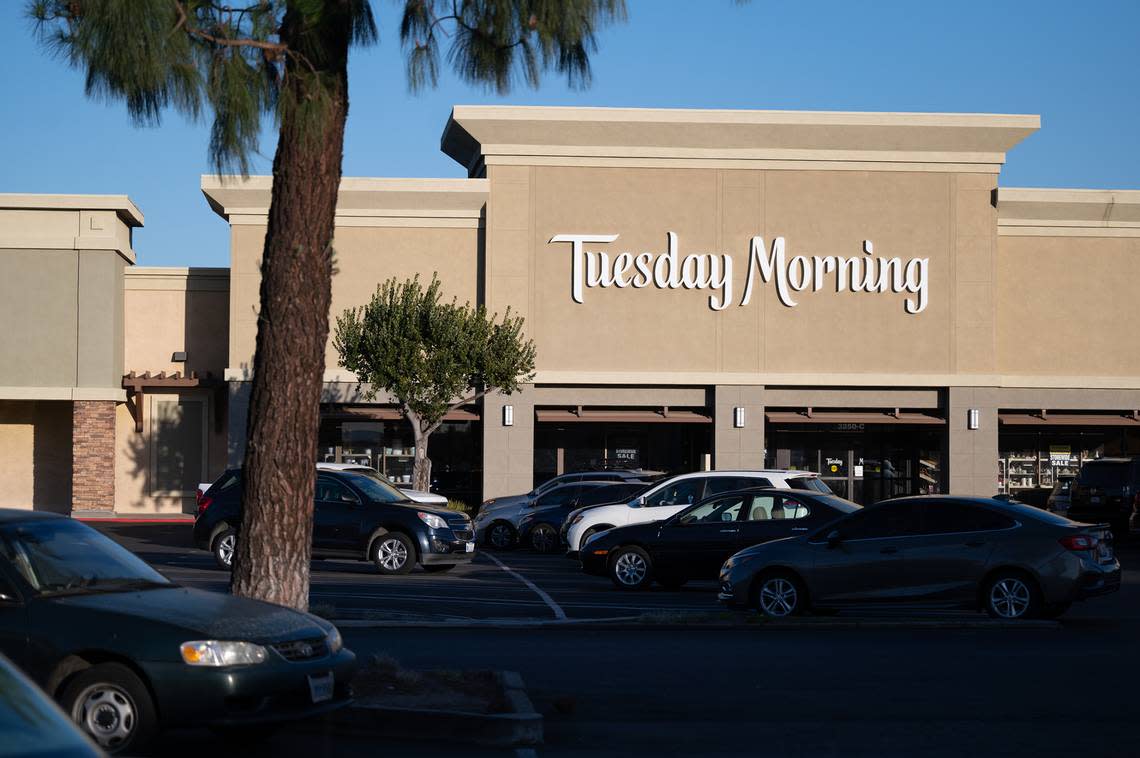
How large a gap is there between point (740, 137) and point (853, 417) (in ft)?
27.3

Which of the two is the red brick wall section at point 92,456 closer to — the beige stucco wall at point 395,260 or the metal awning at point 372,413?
the beige stucco wall at point 395,260

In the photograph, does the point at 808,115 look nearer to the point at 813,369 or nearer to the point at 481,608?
the point at 813,369

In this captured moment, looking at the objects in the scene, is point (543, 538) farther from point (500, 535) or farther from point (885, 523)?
point (885, 523)

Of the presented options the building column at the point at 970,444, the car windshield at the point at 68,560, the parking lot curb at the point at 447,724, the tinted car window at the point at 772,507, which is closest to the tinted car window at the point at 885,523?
the tinted car window at the point at 772,507

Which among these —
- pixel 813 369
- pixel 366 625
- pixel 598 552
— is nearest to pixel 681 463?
pixel 813 369

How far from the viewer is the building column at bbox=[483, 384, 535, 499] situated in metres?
35.7

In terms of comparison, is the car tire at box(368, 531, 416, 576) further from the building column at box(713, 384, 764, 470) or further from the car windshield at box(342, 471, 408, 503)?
the building column at box(713, 384, 764, 470)

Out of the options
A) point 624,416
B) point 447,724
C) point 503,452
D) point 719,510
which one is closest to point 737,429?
point 624,416

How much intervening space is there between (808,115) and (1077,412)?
11544 millimetres

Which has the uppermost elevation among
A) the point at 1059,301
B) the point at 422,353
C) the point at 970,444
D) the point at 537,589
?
the point at 1059,301

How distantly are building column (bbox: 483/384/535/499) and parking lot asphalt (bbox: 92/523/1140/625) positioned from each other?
1015 cm

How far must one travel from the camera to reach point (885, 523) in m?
15.9

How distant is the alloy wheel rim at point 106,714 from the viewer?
782 centimetres

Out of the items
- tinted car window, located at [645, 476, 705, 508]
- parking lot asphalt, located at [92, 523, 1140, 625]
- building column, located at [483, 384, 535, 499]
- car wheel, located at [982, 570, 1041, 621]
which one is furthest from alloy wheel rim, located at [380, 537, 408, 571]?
building column, located at [483, 384, 535, 499]
